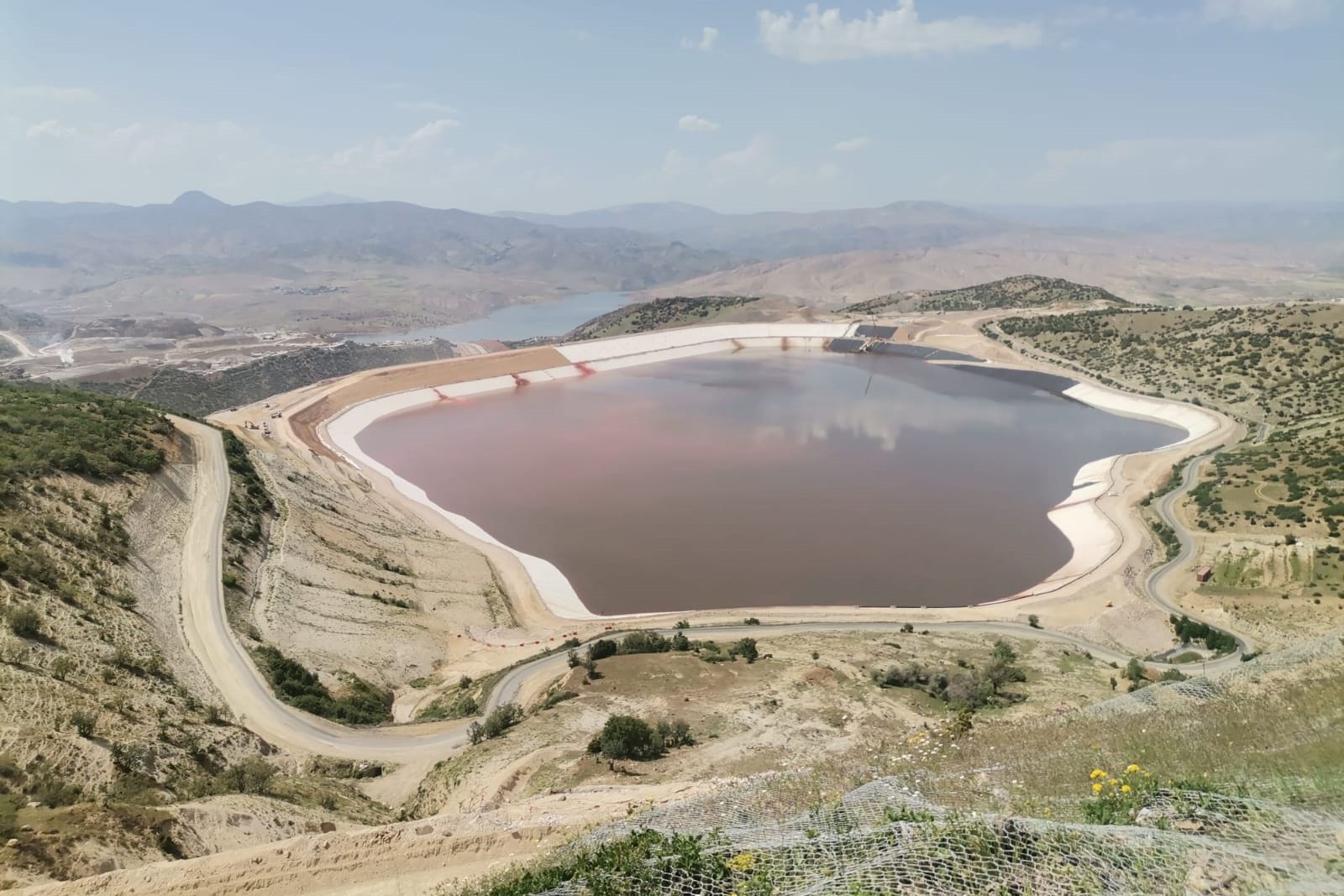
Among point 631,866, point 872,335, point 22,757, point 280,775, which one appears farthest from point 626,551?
point 872,335

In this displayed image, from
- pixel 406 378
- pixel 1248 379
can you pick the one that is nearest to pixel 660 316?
pixel 406 378

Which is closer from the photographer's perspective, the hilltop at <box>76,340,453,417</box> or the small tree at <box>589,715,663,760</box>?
the small tree at <box>589,715,663,760</box>

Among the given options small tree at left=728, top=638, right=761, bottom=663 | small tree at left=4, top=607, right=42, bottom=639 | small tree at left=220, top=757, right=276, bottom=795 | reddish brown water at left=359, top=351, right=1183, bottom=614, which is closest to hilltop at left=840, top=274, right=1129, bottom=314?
reddish brown water at left=359, top=351, right=1183, bottom=614

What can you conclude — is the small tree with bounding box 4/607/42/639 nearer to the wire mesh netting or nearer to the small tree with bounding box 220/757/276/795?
the small tree with bounding box 220/757/276/795

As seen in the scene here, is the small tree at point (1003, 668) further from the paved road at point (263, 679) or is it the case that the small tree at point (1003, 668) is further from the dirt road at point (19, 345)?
the dirt road at point (19, 345)

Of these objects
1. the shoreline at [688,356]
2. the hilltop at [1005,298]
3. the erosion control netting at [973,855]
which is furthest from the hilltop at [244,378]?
the hilltop at [1005,298]

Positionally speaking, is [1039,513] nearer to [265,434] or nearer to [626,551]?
[626,551]
